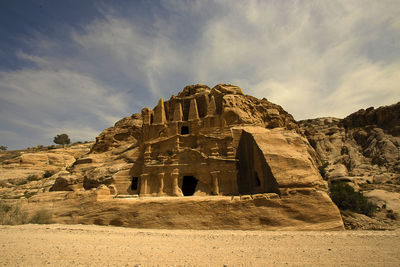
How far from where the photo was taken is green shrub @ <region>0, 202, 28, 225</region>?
1151 centimetres

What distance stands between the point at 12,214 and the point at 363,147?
55509 millimetres

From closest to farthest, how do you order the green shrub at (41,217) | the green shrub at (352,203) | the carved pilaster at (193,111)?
1. the green shrub at (41,217)
2. the green shrub at (352,203)
3. the carved pilaster at (193,111)

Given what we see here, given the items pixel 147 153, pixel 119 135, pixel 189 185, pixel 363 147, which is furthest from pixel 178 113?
pixel 363 147

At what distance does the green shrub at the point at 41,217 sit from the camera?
39.1 ft

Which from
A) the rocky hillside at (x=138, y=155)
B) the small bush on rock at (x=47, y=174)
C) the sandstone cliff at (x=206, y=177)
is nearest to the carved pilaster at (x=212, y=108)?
the sandstone cliff at (x=206, y=177)

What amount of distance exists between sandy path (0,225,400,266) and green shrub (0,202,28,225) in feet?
11.8

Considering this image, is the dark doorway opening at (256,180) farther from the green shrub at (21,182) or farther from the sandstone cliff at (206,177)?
the green shrub at (21,182)

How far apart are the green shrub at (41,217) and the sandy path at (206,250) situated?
3334 millimetres

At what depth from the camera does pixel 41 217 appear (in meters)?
12.0

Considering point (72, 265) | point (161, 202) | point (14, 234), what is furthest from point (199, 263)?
point (14, 234)

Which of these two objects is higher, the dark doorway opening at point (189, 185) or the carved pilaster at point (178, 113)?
the carved pilaster at point (178, 113)

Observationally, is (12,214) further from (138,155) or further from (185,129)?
(185,129)

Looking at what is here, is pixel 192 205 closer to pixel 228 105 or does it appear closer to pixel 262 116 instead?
pixel 228 105

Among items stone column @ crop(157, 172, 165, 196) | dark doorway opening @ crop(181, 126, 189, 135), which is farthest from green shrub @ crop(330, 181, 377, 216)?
dark doorway opening @ crop(181, 126, 189, 135)
